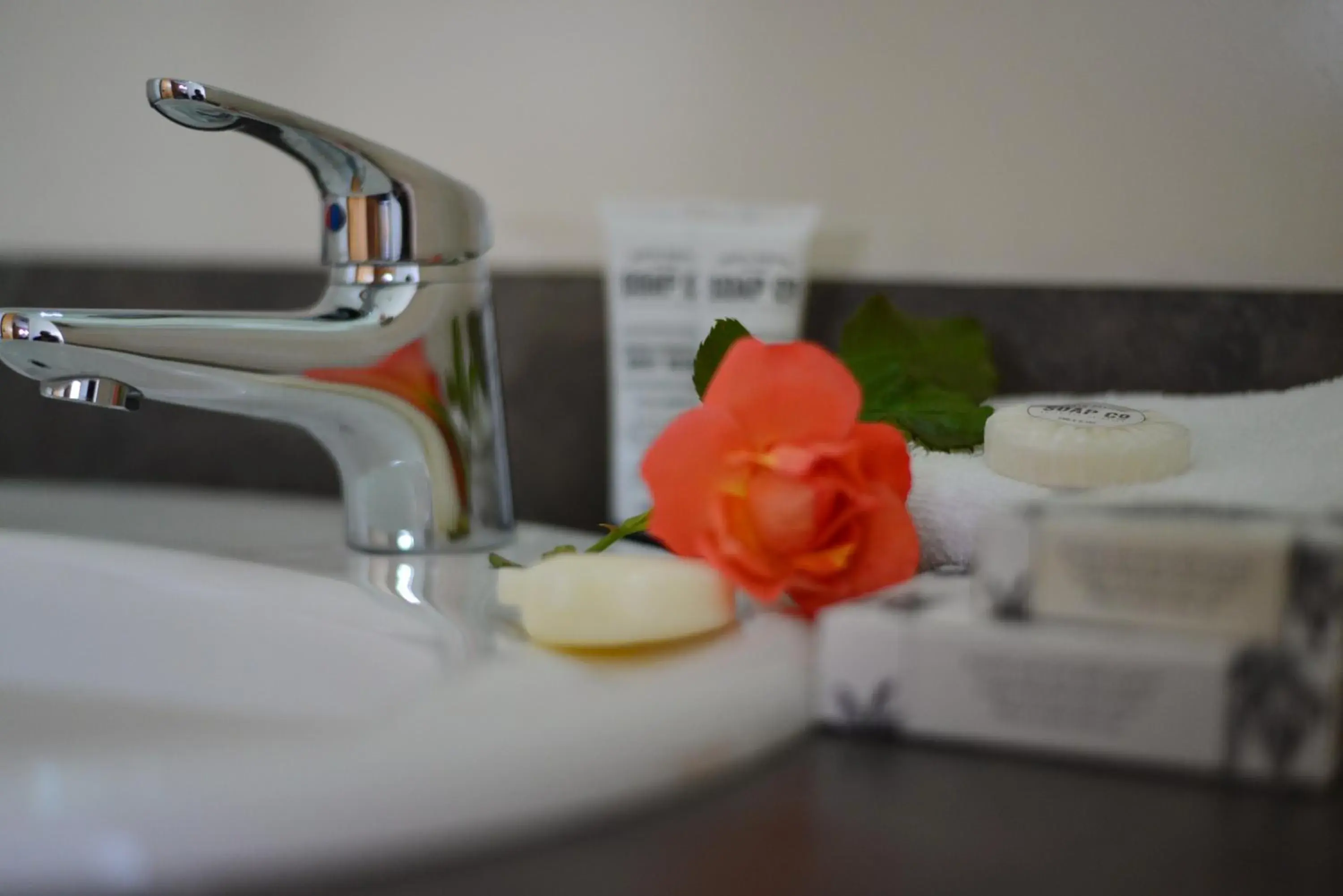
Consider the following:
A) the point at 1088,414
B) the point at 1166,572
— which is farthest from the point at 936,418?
the point at 1166,572

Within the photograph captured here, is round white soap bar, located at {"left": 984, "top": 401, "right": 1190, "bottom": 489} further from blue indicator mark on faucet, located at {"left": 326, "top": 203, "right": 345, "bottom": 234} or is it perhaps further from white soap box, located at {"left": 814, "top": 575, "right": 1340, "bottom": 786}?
blue indicator mark on faucet, located at {"left": 326, "top": 203, "right": 345, "bottom": 234}

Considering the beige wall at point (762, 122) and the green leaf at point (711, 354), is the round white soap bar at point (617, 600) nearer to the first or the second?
the green leaf at point (711, 354)

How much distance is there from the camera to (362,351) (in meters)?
0.48

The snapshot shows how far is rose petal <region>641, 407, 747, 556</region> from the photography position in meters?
0.35

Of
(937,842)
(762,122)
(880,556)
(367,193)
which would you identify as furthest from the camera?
(762,122)

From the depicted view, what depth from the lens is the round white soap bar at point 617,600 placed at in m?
0.34

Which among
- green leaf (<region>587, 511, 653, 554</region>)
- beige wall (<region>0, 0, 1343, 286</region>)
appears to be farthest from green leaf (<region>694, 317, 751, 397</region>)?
beige wall (<region>0, 0, 1343, 286</region>)

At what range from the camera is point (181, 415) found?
2.29 ft

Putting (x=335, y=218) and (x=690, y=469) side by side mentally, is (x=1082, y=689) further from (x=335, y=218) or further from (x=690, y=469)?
(x=335, y=218)

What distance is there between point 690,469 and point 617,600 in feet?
0.15

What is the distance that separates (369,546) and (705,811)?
0.28m

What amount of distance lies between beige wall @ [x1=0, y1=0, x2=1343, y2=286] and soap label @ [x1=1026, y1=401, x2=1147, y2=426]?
14 cm

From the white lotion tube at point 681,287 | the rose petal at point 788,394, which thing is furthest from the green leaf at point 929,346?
the rose petal at point 788,394

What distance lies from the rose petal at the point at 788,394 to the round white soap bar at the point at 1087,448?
2.5 inches
